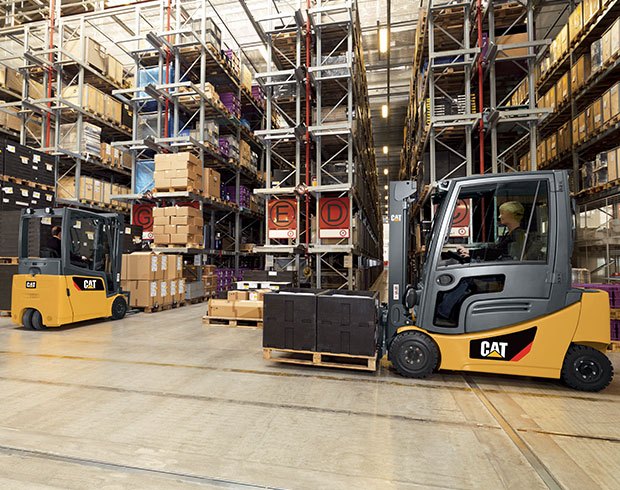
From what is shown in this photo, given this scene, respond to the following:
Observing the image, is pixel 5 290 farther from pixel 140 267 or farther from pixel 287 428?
pixel 287 428

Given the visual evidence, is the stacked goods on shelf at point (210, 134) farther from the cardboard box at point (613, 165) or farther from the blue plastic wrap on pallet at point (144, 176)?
the cardboard box at point (613, 165)

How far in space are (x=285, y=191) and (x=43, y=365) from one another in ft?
19.4

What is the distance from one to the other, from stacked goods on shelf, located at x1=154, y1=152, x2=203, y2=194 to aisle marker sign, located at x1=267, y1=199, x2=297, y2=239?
7.44 feet

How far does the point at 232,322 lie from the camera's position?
261 inches

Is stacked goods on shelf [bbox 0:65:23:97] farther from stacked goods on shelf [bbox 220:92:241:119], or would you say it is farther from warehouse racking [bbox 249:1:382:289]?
warehouse racking [bbox 249:1:382:289]

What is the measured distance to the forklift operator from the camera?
337cm

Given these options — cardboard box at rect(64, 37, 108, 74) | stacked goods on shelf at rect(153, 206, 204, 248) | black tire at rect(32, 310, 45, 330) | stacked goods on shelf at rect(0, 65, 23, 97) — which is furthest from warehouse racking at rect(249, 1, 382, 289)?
stacked goods on shelf at rect(0, 65, 23, 97)

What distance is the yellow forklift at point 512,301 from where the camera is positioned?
319cm

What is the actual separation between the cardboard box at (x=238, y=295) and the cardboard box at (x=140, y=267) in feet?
8.05

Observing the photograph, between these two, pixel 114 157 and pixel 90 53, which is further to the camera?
pixel 114 157

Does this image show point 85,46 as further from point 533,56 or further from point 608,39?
point 608,39

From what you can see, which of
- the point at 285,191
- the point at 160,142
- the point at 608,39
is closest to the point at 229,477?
the point at 285,191

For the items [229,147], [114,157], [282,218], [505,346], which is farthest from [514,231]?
[114,157]

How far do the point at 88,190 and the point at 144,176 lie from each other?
6.04 ft
